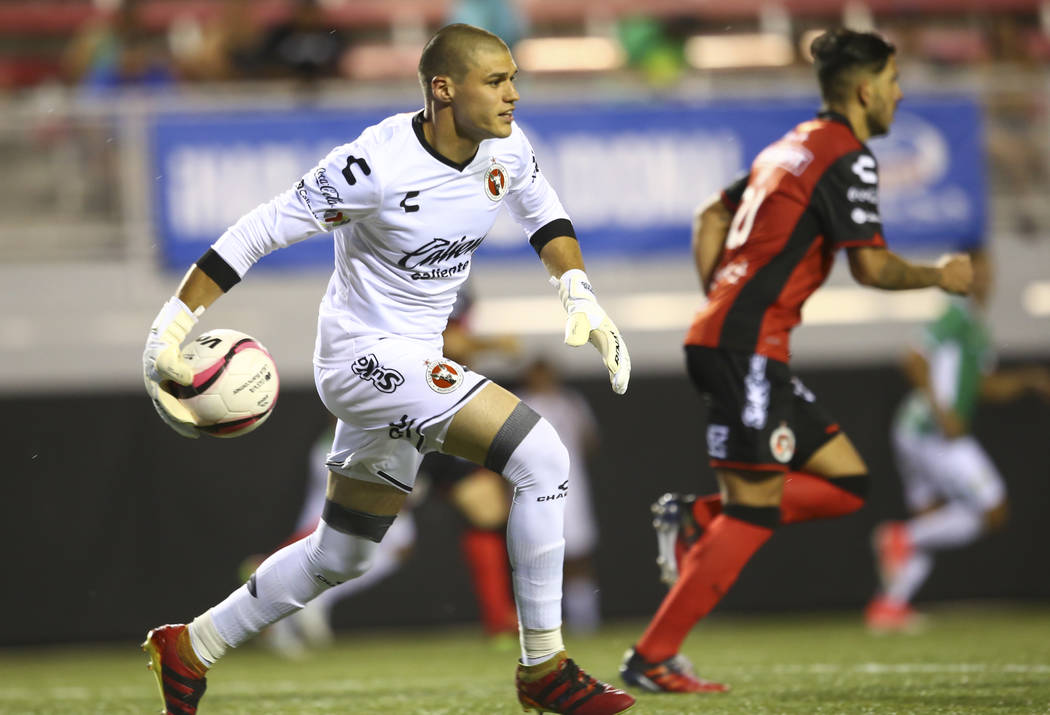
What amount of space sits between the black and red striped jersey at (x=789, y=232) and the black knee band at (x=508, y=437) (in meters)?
1.22

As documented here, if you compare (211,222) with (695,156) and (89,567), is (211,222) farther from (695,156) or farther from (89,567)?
(695,156)

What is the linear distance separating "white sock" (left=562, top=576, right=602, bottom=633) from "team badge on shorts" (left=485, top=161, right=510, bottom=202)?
5.98 meters

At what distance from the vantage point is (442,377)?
383cm

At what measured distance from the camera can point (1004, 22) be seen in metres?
11.7

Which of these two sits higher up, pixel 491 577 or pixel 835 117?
pixel 835 117

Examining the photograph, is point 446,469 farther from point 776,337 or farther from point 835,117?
point 835,117

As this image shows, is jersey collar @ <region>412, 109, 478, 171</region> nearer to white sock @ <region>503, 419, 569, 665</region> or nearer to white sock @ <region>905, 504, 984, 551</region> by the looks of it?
white sock @ <region>503, 419, 569, 665</region>

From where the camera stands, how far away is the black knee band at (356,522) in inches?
159

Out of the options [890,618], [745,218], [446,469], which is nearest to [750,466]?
[745,218]

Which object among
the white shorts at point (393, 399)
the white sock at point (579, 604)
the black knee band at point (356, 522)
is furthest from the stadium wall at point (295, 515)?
the white shorts at point (393, 399)

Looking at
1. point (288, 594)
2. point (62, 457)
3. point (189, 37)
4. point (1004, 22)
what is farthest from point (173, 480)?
point (1004, 22)

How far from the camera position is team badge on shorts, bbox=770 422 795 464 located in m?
4.70

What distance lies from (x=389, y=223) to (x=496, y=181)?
37 centimetres

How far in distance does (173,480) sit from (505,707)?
5612 millimetres
